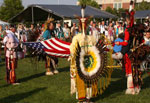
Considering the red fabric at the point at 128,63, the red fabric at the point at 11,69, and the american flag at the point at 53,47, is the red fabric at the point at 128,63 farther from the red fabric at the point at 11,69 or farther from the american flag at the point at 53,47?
the red fabric at the point at 11,69

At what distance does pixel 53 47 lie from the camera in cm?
748

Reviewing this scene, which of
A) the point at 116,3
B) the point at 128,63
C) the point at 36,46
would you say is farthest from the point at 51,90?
the point at 116,3

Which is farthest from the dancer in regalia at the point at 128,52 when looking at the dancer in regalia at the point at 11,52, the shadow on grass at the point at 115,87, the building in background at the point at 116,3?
the building in background at the point at 116,3

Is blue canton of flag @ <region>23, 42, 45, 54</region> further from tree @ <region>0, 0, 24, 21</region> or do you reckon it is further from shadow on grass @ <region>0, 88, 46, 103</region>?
tree @ <region>0, 0, 24, 21</region>

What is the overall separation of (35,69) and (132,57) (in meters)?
5.15

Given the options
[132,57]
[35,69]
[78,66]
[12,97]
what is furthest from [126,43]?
[35,69]

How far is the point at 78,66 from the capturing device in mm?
5746

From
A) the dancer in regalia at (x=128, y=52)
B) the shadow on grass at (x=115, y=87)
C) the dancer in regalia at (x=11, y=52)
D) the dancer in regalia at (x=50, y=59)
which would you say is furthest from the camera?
the dancer in regalia at (x=50, y=59)

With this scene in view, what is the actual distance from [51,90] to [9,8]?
41.0m

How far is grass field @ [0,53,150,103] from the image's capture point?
664 centimetres

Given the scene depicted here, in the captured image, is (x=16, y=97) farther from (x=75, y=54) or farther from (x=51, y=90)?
(x=75, y=54)

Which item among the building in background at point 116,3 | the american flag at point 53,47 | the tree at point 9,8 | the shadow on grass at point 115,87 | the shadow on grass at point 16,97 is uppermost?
the building in background at point 116,3

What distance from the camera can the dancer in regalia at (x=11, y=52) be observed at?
8023mm

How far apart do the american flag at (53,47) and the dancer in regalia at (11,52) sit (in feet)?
1.54
